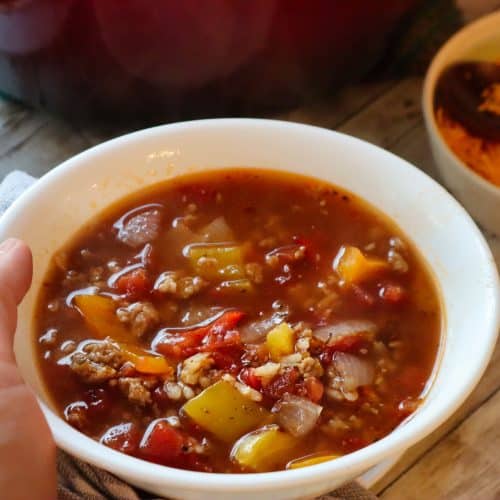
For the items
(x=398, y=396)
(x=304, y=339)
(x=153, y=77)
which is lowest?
(x=398, y=396)

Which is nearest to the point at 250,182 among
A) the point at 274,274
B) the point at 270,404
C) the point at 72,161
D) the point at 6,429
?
the point at 274,274

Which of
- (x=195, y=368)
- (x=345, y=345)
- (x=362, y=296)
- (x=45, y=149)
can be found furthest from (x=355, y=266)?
(x=45, y=149)

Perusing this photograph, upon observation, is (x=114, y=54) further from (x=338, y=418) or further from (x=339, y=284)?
(x=338, y=418)

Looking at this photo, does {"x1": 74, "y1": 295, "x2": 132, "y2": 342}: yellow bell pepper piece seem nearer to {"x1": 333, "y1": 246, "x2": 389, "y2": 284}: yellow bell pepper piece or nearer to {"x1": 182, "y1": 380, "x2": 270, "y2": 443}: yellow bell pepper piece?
{"x1": 182, "y1": 380, "x2": 270, "y2": 443}: yellow bell pepper piece

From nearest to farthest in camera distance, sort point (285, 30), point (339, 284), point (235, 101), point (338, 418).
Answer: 1. point (338, 418)
2. point (339, 284)
3. point (285, 30)
4. point (235, 101)

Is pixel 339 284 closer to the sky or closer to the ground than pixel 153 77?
closer to the ground

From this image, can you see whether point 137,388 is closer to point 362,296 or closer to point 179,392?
point 179,392

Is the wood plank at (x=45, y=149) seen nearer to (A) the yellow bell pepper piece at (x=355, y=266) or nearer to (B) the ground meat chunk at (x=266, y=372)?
(A) the yellow bell pepper piece at (x=355, y=266)

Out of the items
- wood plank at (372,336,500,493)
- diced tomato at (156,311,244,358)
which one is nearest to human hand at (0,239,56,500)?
diced tomato at (156,311,244,358)
